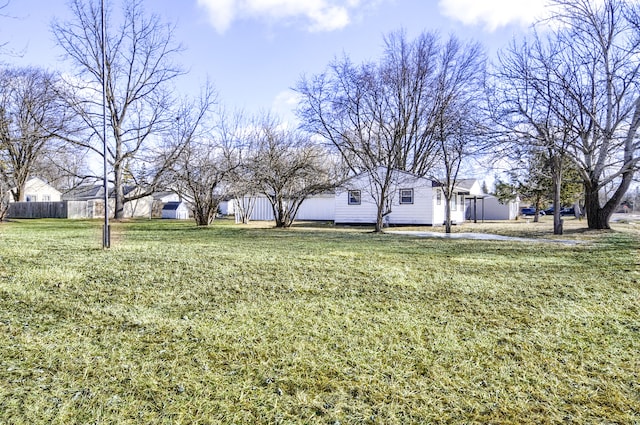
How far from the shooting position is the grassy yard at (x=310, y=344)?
7.14 ft

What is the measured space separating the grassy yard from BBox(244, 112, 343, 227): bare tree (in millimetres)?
10854

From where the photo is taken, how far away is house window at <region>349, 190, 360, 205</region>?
2177 centimetres

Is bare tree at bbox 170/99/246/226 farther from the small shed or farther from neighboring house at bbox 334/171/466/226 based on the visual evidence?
the small shed

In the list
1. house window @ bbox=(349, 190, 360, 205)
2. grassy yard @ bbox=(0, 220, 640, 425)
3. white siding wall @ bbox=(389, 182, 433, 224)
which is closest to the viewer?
grassy yard @ bbox=(0, 220, 640, 425)

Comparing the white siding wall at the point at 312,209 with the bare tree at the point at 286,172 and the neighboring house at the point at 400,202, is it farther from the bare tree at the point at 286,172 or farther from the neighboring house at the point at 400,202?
the bare tree at the point at 286,172

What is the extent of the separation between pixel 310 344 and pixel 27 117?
86.0 feet

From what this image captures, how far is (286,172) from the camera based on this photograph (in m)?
16.6

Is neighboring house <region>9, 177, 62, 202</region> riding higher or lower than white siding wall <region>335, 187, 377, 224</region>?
higher

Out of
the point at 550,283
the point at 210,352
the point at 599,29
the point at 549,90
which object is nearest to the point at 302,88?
the point at 549,90

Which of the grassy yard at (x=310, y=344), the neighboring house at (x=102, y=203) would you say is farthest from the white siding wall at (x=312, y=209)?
the grassy yard at (x=310, y=344)

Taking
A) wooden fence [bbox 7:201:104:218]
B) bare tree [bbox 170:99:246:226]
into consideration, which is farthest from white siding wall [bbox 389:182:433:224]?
wooden fence [bbox 7:201:104:218]

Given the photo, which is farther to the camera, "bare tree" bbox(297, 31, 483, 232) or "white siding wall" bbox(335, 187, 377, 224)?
"white siding wall" bbox(335, 187, 377, 224)

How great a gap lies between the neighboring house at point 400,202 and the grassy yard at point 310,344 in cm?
1438

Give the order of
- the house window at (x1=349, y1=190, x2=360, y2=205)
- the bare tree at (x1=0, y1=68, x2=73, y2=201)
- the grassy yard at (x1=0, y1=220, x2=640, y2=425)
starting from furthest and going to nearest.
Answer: the house window at (x1=349, y1=190, x2=360, y2=205)
the bare tree at (x1=0, y1=68, x2=73, y2=201)
the grassy yard at (x1=0, y1=220, x2=640, y2=425)
